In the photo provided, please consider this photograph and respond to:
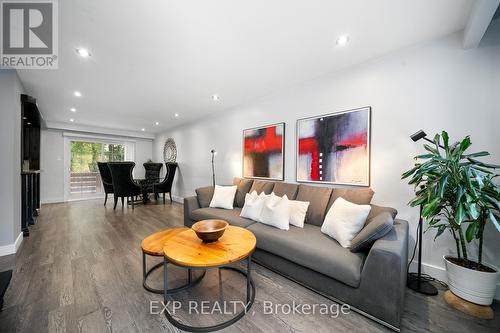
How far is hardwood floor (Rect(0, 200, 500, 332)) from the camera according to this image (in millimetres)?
1339

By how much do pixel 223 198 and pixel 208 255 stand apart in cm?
171

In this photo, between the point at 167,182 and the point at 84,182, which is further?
the point at 84,182

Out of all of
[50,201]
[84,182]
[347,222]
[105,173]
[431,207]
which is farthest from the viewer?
[84,182]

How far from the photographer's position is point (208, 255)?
1.43 meters

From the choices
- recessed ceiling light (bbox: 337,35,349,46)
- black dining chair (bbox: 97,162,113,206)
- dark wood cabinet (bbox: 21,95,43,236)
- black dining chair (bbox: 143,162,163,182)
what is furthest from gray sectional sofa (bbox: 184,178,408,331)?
black dining chair (bbox: 143,162,163,182)

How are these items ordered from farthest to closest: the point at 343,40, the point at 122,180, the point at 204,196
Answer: the point at 122,180
the point at 204,196
the point at 343,40

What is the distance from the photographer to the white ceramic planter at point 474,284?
1.42 m

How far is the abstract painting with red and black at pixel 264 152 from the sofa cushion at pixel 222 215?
859 mm

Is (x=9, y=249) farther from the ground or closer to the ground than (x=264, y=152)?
closer to the ground

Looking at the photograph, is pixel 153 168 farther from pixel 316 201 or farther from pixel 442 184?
pixel 442 184

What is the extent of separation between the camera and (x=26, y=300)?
1557 mm

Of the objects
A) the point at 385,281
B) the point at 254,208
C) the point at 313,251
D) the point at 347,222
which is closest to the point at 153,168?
the point at 254,208

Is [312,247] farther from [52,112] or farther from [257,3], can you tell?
[52,112]

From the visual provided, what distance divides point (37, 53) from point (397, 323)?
14.2ft
